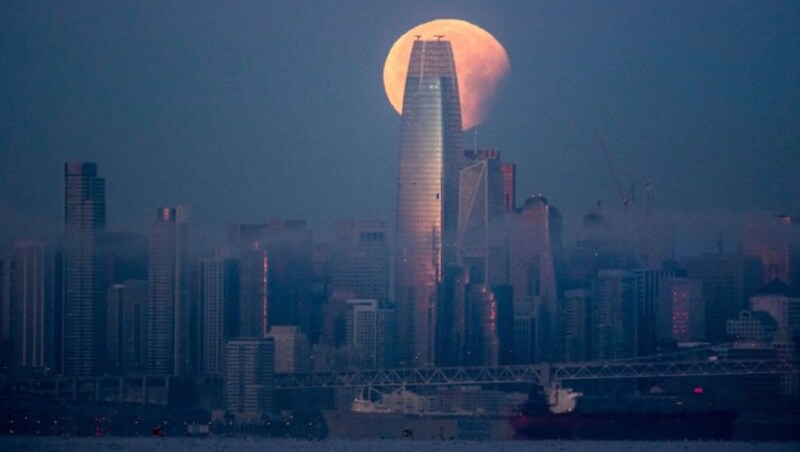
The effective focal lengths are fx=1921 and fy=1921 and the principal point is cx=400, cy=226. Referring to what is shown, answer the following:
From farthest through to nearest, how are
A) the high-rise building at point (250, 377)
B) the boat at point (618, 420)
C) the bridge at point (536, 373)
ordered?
1. the bridge at point (536, 373)
2. the high-rise building at point (250, 377)
3. the boat at point (618, 420)

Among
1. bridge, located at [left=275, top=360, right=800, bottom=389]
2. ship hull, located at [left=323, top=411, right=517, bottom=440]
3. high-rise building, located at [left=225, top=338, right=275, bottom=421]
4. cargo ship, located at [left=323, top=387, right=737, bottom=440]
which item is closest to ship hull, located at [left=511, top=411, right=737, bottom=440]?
cargo ship, located at [left=323, top=387, right=737, bottom=440]

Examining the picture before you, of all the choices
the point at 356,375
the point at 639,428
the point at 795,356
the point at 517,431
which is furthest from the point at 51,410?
the point at 795,356

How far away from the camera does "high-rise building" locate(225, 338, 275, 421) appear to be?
150625 millimetres

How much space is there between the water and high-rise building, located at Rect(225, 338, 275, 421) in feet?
Result: 37.1

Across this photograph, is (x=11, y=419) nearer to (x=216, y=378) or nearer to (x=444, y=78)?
(x=216, y=378)

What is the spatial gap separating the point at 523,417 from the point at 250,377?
24.2 m

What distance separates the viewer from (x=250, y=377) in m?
154

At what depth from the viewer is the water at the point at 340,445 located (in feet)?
377

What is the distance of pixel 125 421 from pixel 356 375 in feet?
70.7

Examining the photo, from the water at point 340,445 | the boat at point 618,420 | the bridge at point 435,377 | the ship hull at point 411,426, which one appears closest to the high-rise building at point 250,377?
the bridge at point 435,377

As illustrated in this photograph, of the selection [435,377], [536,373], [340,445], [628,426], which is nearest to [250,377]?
[435,377]

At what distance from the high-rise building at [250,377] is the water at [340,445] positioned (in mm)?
11317

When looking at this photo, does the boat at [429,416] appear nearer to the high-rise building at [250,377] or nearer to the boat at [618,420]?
the boat at [618,420]

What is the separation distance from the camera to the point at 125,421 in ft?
495
